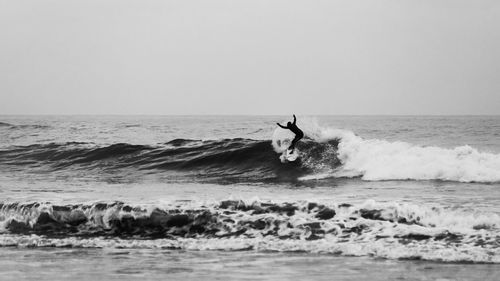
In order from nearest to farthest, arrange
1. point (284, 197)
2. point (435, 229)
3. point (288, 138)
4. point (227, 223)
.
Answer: point (435, 229) → point (227, 223) → point (284, 197) → point (288, 138)

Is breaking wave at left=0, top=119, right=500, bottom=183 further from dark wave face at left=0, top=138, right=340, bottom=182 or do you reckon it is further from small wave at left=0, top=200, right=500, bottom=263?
small wave at left=0, top=200, right=500, bottom=263

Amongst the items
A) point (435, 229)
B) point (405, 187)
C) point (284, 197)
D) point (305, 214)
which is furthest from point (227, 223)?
point (405, 187)

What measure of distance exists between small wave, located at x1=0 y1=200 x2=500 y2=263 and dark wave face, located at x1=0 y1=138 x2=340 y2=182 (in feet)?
19.7

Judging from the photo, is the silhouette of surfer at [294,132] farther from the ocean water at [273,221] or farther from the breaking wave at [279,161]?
the ocean water at [273,221]

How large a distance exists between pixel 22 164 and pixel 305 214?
47.9ft

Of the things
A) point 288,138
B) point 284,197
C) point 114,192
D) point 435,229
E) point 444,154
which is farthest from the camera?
point 288,138

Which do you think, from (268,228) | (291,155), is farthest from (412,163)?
(268,228)

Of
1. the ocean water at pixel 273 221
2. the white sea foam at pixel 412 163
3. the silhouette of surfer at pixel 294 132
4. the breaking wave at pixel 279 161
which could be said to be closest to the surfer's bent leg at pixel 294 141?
the silhouette of surfer at pixel 294 132

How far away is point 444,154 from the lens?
50.0 ft

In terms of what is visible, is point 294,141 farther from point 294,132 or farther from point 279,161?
point 279,161

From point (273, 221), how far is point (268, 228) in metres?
0.18

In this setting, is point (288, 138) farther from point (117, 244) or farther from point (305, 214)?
point (117, 244)

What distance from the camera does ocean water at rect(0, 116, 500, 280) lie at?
6.45m

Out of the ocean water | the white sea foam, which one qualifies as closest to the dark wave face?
the ocean water
